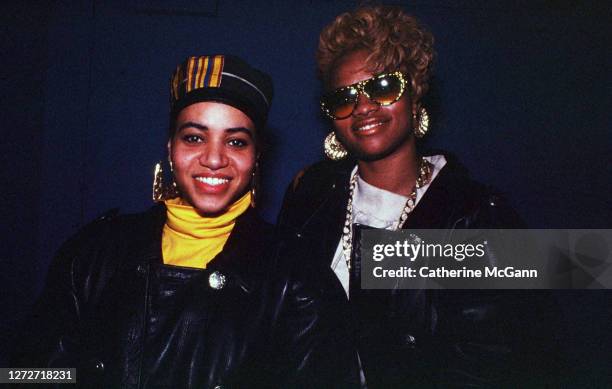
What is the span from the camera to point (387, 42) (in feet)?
5.78

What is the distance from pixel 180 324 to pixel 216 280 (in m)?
0.19

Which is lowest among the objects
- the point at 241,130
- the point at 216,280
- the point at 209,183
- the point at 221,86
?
the point at 216,280

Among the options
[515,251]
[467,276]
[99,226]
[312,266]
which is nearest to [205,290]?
[312,266]

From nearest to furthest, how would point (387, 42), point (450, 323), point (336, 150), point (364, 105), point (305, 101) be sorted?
1. point (450, 323)
2. point (364, 105)
3. point (387, 42)
4. point (336, 150)
5. point (305, 101)

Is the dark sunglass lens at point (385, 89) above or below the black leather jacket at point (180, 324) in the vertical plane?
above

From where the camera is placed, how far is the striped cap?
1366mm

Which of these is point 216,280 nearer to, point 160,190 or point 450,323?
point 160,190

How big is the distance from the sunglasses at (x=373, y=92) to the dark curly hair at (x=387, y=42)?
67mm

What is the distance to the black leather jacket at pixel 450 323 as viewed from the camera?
4.80 feet

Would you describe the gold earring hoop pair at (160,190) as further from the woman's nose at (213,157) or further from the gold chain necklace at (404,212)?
the gold chain necklace at (404,212)

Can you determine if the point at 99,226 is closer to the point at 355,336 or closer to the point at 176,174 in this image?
the point at 176,174

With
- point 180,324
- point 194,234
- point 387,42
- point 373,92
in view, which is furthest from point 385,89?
point 180,324

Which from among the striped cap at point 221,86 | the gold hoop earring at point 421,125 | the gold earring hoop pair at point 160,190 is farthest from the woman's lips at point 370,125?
the gold earring hoop pair at point 160,190

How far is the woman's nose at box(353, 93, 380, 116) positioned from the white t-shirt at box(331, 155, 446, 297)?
0.38 metres
